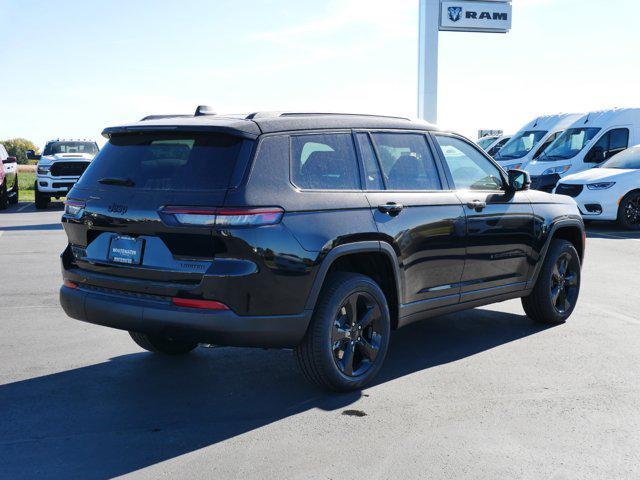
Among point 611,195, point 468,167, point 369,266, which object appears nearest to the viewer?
point 369,266

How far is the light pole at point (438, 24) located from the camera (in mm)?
38312

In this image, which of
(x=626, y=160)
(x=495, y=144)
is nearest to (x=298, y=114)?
(x=626, y=160)

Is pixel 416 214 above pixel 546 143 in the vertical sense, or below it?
below

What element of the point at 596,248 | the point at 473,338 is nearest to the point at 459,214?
the point at 473,338

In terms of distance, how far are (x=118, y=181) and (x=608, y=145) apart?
54.5 ft

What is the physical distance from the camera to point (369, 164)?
553 centimetres

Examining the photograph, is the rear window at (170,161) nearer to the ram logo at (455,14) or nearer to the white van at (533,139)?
the white van at (533,139)

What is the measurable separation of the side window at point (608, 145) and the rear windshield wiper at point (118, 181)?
16337 mm

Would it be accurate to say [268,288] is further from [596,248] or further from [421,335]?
[596,248]

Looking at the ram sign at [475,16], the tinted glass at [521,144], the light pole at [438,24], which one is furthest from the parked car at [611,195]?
the ram sign at [475,16]

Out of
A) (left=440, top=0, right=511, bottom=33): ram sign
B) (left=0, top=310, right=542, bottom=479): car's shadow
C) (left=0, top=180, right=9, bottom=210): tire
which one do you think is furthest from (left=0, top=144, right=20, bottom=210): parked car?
(left=440, top=0, right=511, bottom=33): ram sign

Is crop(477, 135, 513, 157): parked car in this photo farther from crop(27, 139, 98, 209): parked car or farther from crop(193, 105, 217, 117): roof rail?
crop(193, 105, 217, 117): roof rail

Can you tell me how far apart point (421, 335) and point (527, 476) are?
3050mm

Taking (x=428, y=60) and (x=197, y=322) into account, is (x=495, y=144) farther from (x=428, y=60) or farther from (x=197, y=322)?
(x=197, y=322)
